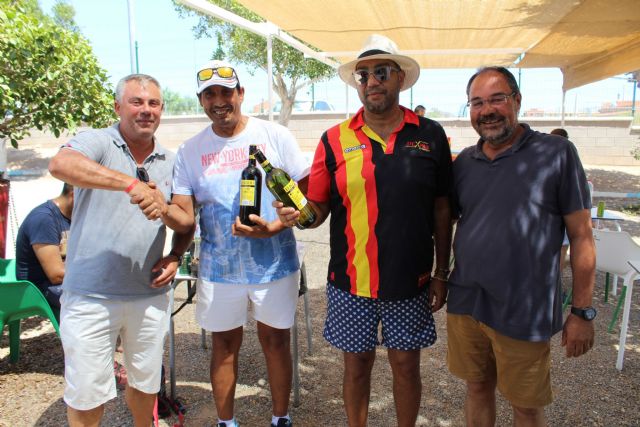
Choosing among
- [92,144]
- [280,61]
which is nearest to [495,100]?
[92,144]

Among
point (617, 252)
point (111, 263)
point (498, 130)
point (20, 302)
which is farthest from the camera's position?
point (617, 252)

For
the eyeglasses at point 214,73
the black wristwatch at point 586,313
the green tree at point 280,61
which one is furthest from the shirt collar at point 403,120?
the green tree at point 280,61

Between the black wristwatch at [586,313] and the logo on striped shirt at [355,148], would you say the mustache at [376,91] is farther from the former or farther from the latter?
the black wristwatch at [586,313]

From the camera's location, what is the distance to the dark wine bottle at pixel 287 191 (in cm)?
232

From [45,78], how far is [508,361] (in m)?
3.79

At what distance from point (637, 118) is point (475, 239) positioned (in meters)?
22.1

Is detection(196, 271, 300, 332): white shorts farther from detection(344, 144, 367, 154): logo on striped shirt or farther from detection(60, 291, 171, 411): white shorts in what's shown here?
detection(344, 144, 367, 154): logo on striped shirt

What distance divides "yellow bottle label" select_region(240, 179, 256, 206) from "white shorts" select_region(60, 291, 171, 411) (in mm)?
668

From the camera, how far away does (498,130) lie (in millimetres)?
2082

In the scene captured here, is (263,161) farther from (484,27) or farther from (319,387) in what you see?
(484,27)

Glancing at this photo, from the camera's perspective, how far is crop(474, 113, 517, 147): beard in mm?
2078

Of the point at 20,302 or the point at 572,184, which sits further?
the point at 20,302

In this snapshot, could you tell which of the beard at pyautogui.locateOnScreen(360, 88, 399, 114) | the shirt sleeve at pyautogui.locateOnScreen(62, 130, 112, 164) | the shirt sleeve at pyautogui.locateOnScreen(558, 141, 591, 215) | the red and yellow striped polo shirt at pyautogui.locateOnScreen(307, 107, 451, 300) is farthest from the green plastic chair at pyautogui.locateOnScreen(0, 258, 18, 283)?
the shirt sleeve at pyautogui.locateOnScreen(558, 141, 591, 215)

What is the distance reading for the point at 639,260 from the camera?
393 centimetres
